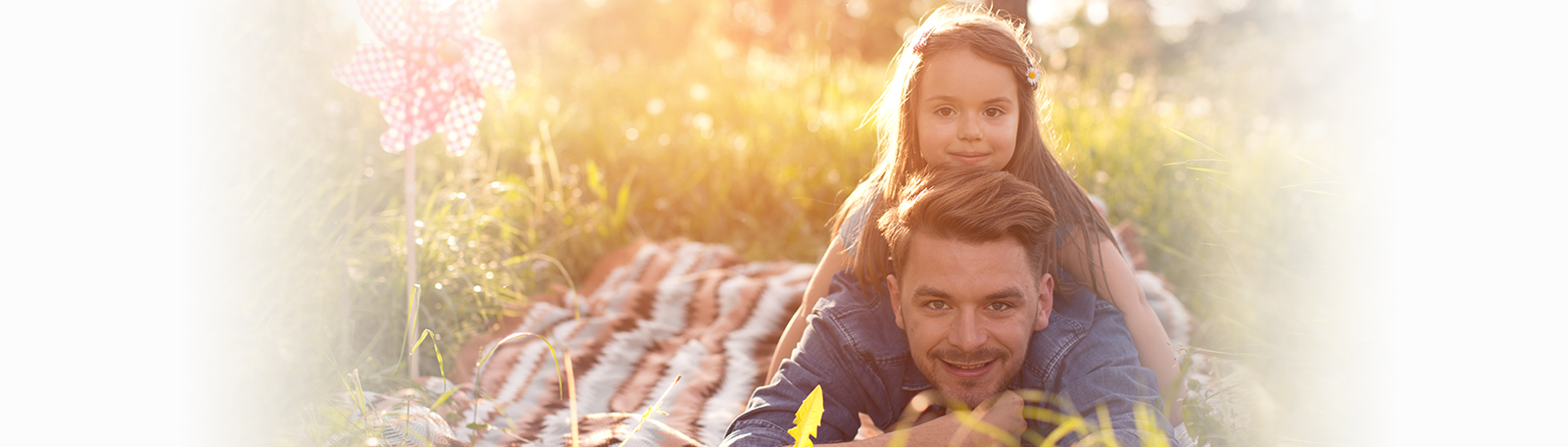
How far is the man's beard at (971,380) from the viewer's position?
185 centimetres

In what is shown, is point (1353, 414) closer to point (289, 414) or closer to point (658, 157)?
point (289, 414)

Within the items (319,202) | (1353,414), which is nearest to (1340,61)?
(1353,414)

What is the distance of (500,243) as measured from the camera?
140 inches

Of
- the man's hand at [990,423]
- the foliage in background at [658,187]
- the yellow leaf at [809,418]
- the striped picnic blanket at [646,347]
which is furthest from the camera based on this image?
the striped picnic blanket at [646,347]

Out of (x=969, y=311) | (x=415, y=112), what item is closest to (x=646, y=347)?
(x=415, y=112)

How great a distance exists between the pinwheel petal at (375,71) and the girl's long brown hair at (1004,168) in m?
1.60

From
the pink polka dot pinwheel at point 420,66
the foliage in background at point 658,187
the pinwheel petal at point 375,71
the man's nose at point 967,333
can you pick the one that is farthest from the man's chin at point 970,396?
the pinwheel petal at point 375,71

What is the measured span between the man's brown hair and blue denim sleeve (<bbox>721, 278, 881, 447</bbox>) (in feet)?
0.90

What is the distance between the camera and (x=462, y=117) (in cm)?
292

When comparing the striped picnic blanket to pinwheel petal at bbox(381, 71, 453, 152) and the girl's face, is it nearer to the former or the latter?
pinwheel petal at bbox(381, 71, 453, 152)

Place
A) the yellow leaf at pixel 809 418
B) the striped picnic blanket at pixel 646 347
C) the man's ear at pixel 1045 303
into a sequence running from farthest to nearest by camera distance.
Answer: the striped picnic blanket at pixel 646 347, the man's ear at pixel 1045 303, the yellow leaf at pixel 809 418

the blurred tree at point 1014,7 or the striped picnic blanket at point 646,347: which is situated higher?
the blurred tree at point 1014,7

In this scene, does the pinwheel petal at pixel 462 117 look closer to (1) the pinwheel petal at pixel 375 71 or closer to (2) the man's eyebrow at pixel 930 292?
(1) the pinwheel petal at pixel 375 71

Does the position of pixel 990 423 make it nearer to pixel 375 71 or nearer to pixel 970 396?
pixel 970 396
